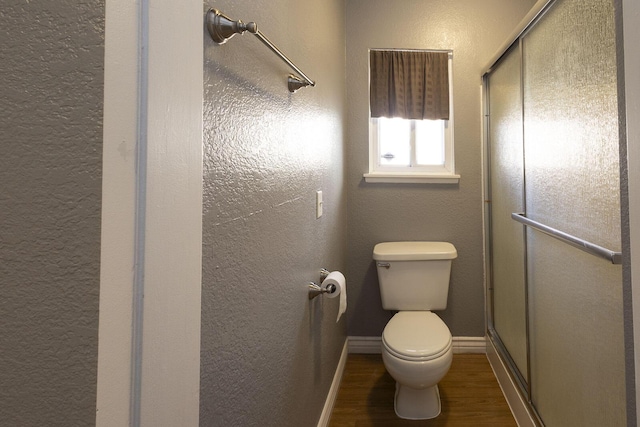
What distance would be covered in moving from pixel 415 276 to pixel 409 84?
4.16ft

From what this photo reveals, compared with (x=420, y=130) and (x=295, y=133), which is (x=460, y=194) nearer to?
(x=420, y=130)

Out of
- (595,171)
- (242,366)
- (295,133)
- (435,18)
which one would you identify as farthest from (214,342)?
(435,18)

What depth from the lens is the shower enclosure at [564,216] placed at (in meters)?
1.02

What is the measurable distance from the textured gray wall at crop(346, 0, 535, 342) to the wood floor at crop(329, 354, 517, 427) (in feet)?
1.15

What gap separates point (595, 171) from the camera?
1.08 m

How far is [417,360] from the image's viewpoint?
1674 mm

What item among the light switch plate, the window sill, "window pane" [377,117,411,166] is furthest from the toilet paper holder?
"window pane" [377,117,411,166]

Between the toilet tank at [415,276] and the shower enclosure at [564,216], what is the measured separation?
0.35m

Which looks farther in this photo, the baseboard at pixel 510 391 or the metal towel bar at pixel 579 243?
the baseboard at pixel 510 391

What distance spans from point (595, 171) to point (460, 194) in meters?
1.43

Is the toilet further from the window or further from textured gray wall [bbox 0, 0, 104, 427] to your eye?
textured gray wall [bbox 0, 0, 104, 427]

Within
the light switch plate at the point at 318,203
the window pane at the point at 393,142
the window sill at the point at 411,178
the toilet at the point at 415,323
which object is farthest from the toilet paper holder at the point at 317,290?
the window pane at the point at 393,142

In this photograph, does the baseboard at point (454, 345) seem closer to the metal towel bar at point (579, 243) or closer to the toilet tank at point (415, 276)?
the toilet tank at point (415, 276)

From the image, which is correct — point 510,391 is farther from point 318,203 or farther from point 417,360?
point 318,203
